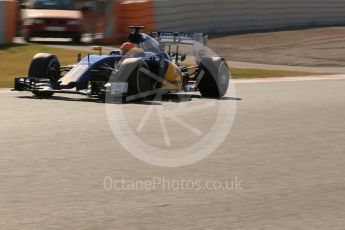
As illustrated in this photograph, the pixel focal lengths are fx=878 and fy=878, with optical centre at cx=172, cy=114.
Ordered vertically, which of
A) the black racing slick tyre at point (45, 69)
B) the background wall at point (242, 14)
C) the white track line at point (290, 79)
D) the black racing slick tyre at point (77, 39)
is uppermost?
the background wall at point (242, 14)

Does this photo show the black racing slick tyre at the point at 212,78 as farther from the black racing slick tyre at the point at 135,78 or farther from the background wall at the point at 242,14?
the background wall at the point at 242,14

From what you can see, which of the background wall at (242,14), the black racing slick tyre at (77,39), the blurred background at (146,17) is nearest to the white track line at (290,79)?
the blurred background at (146,17)

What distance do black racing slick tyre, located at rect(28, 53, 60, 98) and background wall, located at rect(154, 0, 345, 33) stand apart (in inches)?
518

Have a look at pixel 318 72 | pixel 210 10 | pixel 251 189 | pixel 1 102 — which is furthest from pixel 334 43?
pixel 251 189

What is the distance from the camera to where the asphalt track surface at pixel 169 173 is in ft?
19.2

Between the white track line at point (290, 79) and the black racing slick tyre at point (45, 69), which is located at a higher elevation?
the black racing slick tyre at point (45, 69)

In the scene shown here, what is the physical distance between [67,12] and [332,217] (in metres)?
20.9

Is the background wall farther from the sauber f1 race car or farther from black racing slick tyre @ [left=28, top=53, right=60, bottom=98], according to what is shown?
black racing slick tyre @ [left=28, top=53, right=60, bottom=98]

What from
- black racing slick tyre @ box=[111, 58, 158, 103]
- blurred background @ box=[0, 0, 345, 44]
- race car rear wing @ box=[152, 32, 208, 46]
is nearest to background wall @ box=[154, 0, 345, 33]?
blurred background @ box=[0, 0, 345, 44]

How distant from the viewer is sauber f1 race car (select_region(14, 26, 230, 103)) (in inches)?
499

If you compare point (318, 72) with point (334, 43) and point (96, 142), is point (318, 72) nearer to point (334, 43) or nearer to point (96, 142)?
point (334, 43)

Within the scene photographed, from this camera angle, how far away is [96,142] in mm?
9016

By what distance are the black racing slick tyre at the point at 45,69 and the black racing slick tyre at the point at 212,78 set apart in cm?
228

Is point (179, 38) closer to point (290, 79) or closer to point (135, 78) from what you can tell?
point (135, 78)
